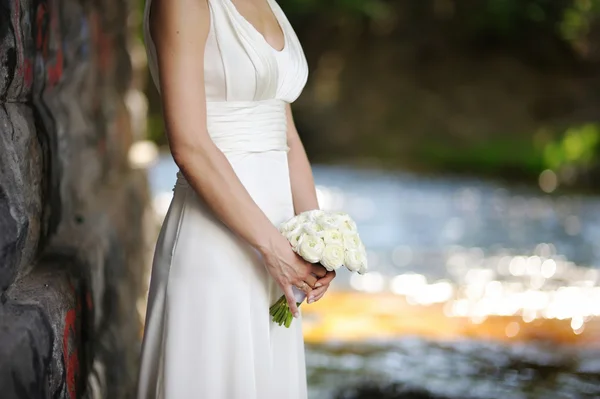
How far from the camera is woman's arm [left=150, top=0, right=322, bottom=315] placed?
81.1 inches

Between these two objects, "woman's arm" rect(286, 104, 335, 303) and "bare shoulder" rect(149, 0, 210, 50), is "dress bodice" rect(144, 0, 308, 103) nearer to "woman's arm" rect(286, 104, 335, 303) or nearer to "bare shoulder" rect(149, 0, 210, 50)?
"bare shoulder" rect(149, 0, 210, 50)

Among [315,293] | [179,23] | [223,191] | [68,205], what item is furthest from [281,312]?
[68,205]

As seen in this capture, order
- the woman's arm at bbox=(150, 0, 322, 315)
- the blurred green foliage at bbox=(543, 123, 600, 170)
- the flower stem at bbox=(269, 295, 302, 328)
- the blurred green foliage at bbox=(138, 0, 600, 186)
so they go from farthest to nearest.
Answer: the blurred green foliage at bbox=(138, 0, 600, 186)
the blurred green foliage at bbox=(543, 123, 600, 170)
the flower stem at bbox=(269, 295, 302, 328)
the woman's arm at bbox=(150, 0, 322, 315)

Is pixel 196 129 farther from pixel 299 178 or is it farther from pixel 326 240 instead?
pixel 299 178

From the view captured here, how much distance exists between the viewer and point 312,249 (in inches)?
83.1

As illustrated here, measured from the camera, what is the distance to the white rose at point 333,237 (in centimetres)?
212

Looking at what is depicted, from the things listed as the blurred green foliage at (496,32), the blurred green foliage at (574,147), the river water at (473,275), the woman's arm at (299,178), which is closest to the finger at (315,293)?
the woman's arm at (299,178)

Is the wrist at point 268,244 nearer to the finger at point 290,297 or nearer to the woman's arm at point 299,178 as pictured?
the finger at point 290,297

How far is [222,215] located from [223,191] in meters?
0.06

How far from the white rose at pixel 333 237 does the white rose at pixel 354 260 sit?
0.04 m

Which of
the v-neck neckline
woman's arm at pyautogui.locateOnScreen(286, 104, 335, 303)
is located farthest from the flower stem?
the v-neck neckline

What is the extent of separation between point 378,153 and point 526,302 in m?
17.8

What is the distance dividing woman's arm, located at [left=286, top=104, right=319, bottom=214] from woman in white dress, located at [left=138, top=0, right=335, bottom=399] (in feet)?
0.60

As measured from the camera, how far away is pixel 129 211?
4926 mm
